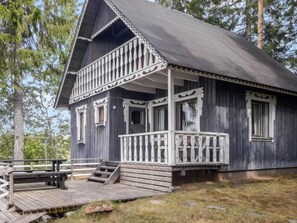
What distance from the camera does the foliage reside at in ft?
65.8

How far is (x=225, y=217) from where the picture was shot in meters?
5.72

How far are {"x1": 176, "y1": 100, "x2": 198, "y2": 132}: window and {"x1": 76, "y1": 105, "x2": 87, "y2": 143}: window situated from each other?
483 cm

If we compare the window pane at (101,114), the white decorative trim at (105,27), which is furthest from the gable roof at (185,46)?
the window pane at (101,114)

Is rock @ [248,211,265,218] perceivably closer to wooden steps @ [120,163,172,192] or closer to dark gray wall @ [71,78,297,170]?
wooden steps @ [120,163,172,192]

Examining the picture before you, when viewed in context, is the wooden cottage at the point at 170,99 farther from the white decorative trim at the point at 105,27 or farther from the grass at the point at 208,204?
the grass at the point at 208,204

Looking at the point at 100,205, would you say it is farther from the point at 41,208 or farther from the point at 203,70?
the point at 203,70

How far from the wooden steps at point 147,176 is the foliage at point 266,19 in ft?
45.6

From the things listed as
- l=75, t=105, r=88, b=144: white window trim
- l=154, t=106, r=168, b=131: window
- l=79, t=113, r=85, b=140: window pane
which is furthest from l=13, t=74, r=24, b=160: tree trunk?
l=154, t=106, r=168, b=131: window

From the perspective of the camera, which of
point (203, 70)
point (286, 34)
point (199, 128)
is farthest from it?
point (286, 34)

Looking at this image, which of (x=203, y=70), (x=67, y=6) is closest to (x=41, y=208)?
(x=203, y=70)

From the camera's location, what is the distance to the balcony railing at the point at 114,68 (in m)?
9.76

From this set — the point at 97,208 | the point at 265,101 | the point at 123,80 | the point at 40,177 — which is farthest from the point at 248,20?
the point at 97,208

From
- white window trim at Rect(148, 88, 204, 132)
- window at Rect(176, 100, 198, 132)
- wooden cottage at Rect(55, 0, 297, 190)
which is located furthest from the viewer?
window at Rect(176, 100, 198, 132)

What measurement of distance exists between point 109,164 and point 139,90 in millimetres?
2898
